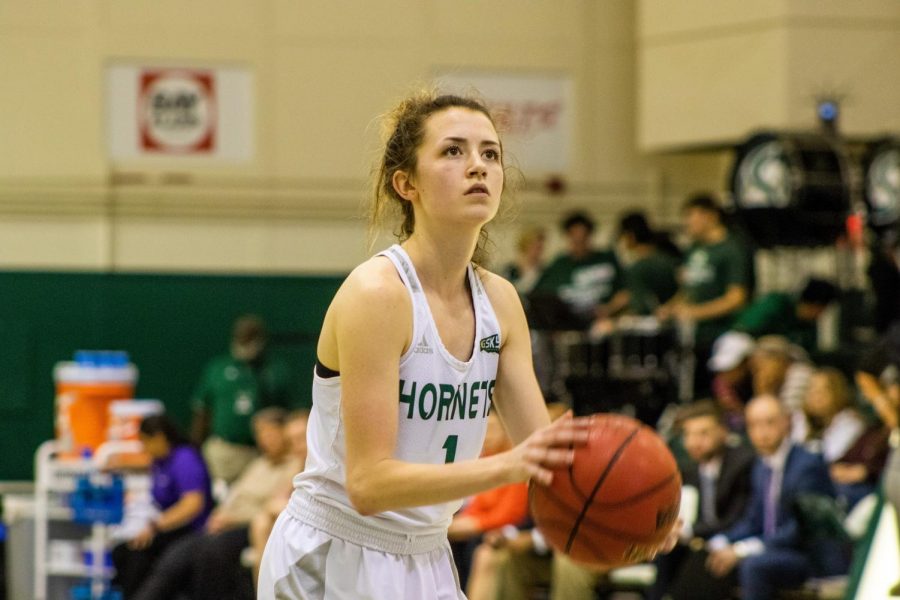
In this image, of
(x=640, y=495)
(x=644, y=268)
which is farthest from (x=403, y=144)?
(x=644, y=268)

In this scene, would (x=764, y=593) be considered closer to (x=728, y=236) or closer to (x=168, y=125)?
(x=728, y=236)

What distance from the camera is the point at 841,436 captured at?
8500 millimetres

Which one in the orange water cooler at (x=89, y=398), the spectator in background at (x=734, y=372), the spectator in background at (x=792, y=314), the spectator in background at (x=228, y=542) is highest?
the spectator in background at (x=792, y=314)

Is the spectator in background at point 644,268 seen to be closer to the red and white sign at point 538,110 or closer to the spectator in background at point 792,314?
the spectator in background at point 792,314

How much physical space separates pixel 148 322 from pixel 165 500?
4.43 m

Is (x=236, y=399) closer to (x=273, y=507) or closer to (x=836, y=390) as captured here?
(x=273, y=507)

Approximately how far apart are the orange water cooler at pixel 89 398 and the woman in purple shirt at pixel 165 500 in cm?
98

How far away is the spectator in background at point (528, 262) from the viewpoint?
12.2 meters

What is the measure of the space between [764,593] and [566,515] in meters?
4.47

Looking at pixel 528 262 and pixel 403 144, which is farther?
pixel 528 262

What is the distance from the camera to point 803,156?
10.9 m

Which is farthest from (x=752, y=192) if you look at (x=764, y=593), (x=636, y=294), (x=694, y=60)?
(x=764, y=593)

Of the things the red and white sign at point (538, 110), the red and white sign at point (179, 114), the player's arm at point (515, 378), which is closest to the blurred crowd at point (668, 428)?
the red and white sign at point (538, 110)

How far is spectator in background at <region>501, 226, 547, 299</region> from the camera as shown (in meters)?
12.2
